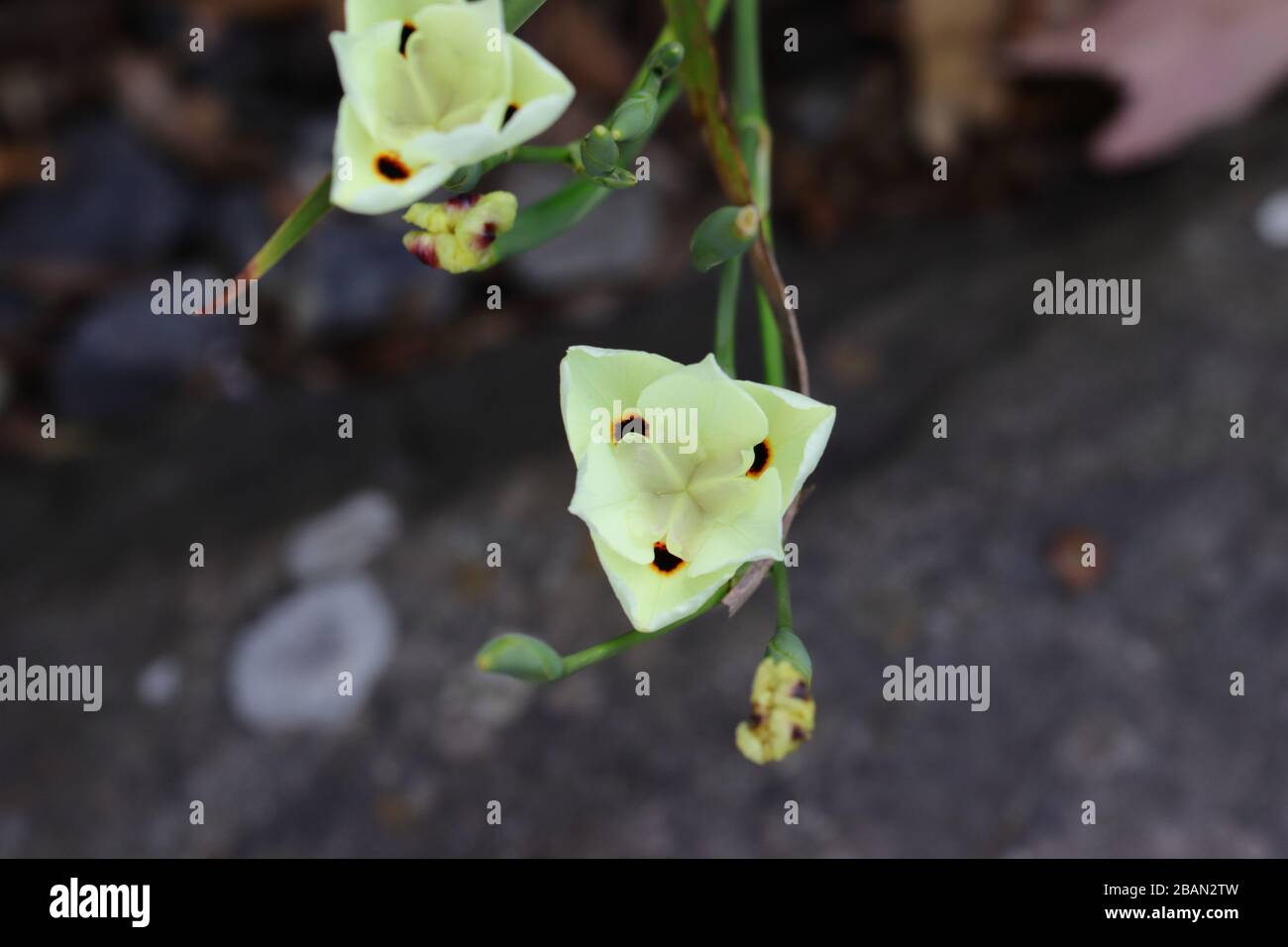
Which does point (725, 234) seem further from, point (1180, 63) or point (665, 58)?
point (1180, 63)

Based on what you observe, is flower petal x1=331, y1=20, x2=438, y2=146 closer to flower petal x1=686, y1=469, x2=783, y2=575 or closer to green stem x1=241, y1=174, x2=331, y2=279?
green stem x1=241, y1=174, x2=331, y2=279

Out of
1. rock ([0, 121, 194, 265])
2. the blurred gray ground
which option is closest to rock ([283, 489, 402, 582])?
the blurred gray ground

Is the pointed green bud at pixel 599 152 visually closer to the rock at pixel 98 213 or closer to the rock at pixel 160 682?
the rock at pixel 160 682

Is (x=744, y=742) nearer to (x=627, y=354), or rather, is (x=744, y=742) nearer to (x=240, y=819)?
(x=627, y=354)

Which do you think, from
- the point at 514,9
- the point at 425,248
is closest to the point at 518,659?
the point at 425,248

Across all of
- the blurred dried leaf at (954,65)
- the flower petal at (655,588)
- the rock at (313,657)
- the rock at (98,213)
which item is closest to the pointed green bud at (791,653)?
the flower petal at (655,588)

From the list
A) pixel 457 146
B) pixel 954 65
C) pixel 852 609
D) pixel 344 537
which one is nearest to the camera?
pixel 457 146
